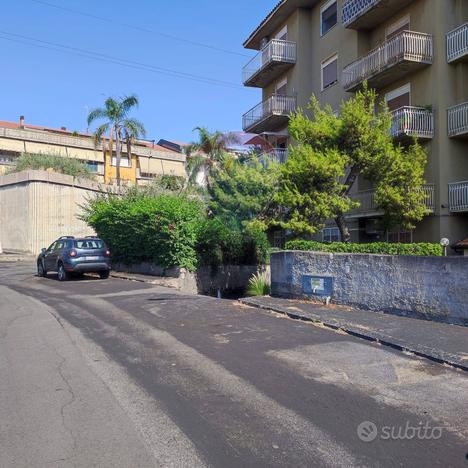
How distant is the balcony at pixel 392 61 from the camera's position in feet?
64.1

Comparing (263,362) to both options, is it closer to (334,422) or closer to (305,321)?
(334,422)

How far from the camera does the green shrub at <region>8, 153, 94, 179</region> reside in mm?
39281

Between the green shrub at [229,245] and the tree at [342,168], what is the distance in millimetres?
2313

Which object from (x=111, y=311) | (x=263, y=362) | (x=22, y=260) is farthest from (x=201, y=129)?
(x=263, y=362)

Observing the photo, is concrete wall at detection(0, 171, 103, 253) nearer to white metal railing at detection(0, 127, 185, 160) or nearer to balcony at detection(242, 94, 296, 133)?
balcony at detection(242, 94, 296, 133)

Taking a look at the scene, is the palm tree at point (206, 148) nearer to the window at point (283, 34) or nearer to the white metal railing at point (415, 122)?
the window at point (283, 34)

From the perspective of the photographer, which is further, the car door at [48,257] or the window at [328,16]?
the window at [328,16]

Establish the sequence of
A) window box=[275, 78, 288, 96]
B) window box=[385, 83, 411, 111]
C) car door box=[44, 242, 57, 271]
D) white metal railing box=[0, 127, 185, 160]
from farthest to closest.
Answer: white metal railing box=[0, 127, 185, 160], window box=[275, 78, 288, 96], window box=[385, 83, 411, 111], car door box=[44, 242, 57, 271]

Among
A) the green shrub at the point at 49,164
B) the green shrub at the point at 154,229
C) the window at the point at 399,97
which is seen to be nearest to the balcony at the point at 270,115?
the window at the point at 399,97

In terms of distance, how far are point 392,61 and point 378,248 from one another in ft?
33.1

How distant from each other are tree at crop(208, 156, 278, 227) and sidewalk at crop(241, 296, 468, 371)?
7801 millimetres

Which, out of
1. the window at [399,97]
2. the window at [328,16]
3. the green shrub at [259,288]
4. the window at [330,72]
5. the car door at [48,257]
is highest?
the window at [328,16]

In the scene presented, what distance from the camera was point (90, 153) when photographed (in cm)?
5456

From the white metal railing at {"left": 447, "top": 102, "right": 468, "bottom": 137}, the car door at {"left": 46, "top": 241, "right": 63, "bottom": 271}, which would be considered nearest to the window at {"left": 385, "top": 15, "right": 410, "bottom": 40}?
the white metal railing at {"left": 447, "top": 102, "right": 468, "bottom": 137}
